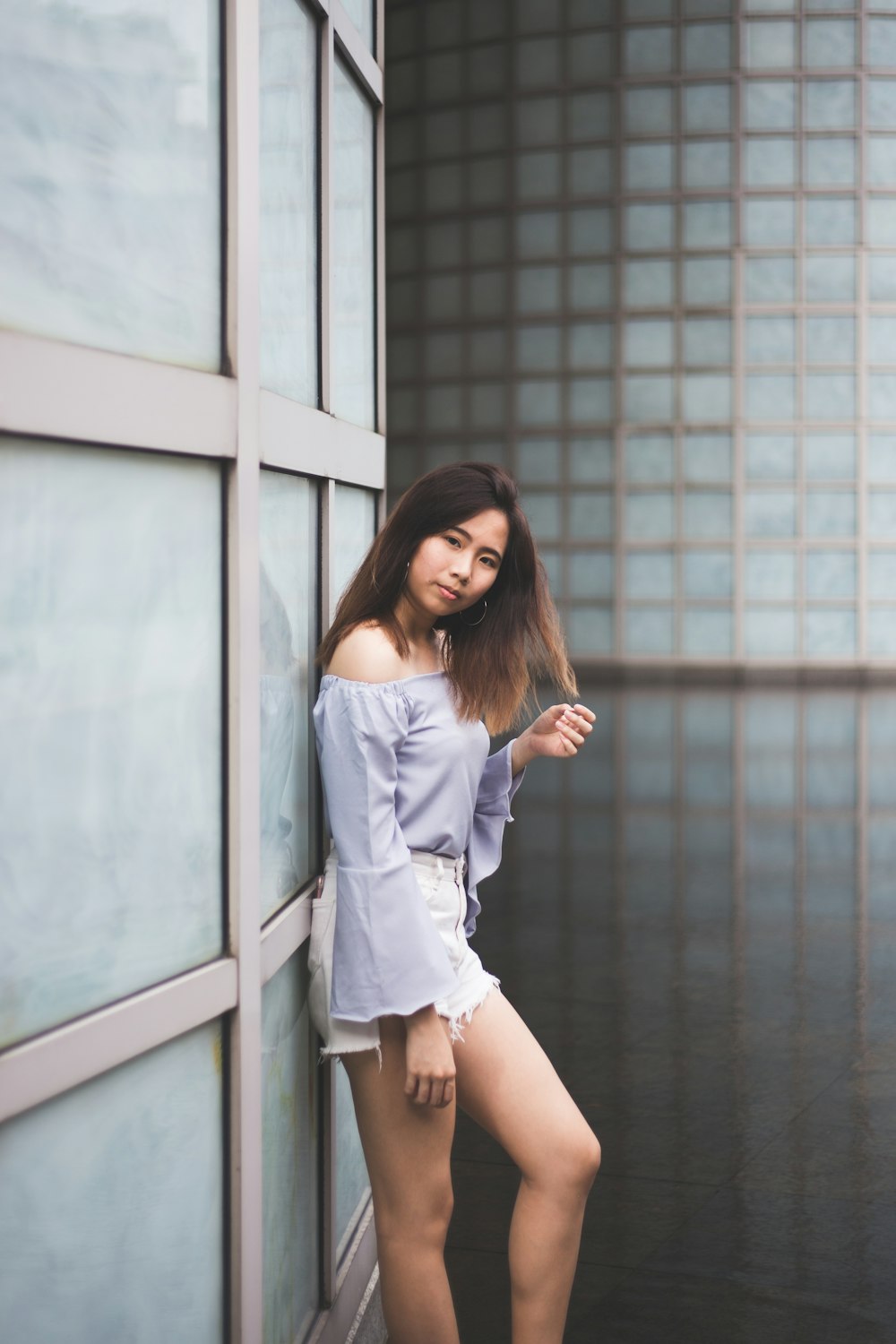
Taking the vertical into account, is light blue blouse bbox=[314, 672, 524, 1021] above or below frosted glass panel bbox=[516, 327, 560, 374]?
below

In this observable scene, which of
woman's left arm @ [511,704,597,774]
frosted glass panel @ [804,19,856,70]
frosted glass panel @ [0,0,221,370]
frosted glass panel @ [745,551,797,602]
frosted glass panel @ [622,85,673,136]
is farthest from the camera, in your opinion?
frosted glass panel @ [745,551,797,602]

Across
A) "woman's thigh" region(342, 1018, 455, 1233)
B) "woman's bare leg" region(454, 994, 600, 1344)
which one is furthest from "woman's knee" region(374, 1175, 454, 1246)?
"woman's bare leg" region(454, 994, 600, 1344)

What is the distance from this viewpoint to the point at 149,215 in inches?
69.1

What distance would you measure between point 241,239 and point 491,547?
2.36ft

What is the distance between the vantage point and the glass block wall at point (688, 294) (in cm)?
2242

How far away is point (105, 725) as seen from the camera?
166cm

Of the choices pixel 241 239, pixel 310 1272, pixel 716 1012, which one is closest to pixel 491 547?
pixel 241 239

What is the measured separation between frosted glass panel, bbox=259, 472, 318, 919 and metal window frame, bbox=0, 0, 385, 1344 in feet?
0.17

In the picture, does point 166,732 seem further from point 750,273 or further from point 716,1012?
point 750,273

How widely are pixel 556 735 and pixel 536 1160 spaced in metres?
0.81

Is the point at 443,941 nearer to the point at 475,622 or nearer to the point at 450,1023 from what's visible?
the point at 450,1023

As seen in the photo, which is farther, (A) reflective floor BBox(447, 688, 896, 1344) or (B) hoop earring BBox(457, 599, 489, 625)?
(A) reflective floor BBox(447, 688, 896, 1344)

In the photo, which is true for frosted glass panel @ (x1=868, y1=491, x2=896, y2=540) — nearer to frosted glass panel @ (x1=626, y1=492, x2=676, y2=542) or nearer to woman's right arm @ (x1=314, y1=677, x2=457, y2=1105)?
frosted glass panel @ (x1=626, y1=492, x2=676, y2=542)

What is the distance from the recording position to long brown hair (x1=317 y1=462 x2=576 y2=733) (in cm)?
244
